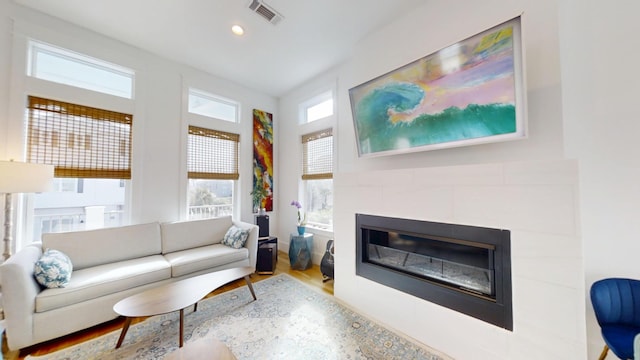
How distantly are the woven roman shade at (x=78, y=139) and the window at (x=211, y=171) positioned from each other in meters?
0.78

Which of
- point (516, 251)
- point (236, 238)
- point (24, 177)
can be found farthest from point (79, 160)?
point (516, 251)

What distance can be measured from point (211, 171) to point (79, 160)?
146cm

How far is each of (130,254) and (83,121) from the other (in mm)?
1652

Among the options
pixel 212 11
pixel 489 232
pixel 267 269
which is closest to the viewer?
pixel 489 232

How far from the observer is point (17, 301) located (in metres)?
1.64

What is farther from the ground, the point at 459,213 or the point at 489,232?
the point at 459,213

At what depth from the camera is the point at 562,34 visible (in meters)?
1.61

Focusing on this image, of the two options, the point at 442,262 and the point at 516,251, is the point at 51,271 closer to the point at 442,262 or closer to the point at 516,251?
the point at 442,262

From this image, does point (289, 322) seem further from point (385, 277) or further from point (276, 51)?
point (276, 51)

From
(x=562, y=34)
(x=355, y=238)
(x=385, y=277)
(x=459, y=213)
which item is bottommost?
(x=385, y=277)

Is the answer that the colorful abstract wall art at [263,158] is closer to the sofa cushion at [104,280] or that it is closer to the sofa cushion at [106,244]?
the sofa cushion at [106,244]

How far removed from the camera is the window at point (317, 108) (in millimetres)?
3639

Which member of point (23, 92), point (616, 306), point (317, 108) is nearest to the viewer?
point (616, 306)

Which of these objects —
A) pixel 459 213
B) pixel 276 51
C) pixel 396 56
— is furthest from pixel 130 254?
pixel 396 56
